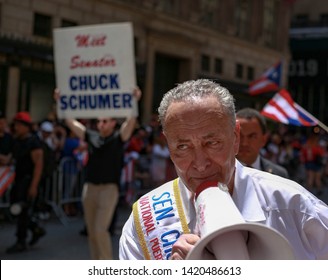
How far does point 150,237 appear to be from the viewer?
192 centimetres

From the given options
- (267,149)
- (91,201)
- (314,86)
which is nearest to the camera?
(91,201)

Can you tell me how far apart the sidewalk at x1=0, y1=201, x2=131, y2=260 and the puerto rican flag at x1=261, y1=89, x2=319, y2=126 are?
9.09 ft

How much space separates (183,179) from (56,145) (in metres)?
9.92

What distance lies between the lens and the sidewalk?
24.2 ft

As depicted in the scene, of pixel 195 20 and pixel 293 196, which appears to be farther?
pixel 195 20

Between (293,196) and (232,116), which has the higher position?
(232,116)

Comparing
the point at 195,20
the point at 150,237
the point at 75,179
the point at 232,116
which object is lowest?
the point at 75,179

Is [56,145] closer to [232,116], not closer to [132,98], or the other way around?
[132,98]

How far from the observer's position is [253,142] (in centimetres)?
452

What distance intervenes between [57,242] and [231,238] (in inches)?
284

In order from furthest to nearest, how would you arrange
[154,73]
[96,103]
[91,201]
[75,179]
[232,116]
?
1. [154,73]
2. [75,179]
3. [96,103]
4. [91,201]
5. [232,116]

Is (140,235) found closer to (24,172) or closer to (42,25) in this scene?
(24,172)

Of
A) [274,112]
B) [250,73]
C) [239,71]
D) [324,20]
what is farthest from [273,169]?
[324,20]

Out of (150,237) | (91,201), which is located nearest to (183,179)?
(150,237)
